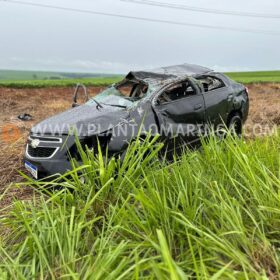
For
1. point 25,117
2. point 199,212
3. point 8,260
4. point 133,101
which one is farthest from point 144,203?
point 25,117

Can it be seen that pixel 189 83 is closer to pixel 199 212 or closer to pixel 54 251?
pixel 199 212

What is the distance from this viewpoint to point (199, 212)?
2244 millimetres

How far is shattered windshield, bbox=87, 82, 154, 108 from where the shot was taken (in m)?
4.81

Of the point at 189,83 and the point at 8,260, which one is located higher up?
the point at 189,83

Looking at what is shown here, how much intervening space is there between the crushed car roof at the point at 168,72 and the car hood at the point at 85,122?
38.0 inches

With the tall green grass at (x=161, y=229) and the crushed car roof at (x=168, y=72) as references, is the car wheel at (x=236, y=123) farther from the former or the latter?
the tall green grass at (x=161, y=229)

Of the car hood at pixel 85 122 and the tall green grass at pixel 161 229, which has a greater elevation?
the car hood at pixel 85 122

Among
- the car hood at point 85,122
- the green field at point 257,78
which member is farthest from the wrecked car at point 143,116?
the green field at point 257,78

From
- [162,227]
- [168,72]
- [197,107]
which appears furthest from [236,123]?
[162,227]

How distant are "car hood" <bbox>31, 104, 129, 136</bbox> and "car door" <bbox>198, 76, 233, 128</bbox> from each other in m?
1.62

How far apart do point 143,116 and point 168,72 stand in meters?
1.39

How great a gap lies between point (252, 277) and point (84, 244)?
3.65 feet

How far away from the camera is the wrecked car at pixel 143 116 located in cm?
391

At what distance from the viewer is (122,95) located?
211 inches
